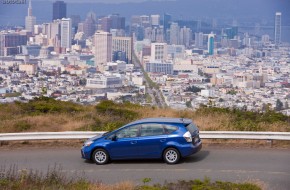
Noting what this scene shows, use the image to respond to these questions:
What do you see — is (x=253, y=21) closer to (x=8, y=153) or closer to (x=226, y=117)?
(x=226, y=117)

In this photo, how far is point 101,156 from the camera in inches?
595

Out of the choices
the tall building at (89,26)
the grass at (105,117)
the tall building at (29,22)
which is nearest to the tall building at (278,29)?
the grass at (105,117)

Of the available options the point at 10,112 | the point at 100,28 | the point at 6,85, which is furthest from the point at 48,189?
the point at 100,28

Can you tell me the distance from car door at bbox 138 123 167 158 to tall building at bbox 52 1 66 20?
5213 centimetres

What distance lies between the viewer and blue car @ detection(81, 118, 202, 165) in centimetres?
1461

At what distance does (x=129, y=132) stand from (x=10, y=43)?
4504 cm

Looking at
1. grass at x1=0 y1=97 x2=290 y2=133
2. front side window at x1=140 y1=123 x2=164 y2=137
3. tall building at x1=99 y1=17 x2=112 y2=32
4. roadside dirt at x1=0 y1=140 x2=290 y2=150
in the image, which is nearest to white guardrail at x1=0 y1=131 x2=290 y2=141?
roadside dirt at x1=0 y1=140 x2=290 y2=150

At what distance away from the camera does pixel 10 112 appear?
2552cm

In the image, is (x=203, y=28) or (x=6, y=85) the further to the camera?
(x=203, y=28)

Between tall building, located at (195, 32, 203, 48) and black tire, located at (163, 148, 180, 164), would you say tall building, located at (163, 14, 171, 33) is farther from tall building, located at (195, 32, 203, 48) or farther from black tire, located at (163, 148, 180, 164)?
black tire, located at (163, 148, 180, 164)

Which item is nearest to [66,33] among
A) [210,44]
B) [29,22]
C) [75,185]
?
[29,22]

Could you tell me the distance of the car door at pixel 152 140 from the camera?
1467 centimetres

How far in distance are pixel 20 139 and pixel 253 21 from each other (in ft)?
130

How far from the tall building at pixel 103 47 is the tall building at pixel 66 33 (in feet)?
22.0
